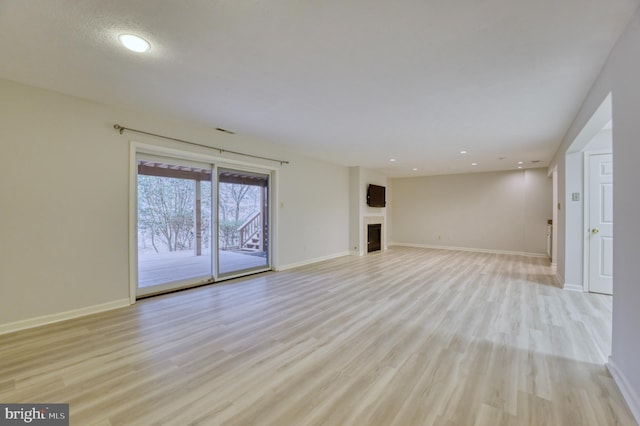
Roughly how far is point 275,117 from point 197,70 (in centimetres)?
133

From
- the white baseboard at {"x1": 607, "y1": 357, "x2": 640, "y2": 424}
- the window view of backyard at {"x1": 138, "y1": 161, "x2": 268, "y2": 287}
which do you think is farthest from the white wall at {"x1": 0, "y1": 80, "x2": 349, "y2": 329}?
the white baseboard at {"x1": 607, "y1": 357, "x2": 640, "y2": 424}

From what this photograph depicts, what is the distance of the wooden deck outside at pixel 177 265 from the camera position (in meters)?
4.04

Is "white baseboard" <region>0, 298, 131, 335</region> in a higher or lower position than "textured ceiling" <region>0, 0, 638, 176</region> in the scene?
lower

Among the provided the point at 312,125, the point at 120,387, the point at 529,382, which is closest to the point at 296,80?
the point at 312,125

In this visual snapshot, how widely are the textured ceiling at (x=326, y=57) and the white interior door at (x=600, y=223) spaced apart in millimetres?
955

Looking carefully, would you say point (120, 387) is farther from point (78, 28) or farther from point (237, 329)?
point (78, 28)

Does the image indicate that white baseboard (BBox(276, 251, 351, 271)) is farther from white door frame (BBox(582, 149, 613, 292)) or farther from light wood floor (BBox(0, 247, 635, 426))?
white door frame (BBox(582, 149, 613, 292))

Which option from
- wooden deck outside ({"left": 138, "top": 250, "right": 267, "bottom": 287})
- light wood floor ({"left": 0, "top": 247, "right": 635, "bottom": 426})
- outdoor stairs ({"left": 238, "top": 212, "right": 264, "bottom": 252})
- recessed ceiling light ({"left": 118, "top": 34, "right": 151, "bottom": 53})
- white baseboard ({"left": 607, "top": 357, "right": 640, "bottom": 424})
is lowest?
light wood floor ({"left": 0, "top": 247, "right": 635, "bottom": 426})

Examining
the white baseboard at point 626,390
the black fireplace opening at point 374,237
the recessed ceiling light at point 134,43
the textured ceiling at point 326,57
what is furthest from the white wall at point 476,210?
the recessed ceiling light at point 134,43

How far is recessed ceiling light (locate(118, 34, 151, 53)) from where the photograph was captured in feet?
6.61

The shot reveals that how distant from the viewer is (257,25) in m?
1.90

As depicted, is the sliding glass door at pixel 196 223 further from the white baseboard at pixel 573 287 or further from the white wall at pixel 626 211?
the white baseboard at pixel 573 287

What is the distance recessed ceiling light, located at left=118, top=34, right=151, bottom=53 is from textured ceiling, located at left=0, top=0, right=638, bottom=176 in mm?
65

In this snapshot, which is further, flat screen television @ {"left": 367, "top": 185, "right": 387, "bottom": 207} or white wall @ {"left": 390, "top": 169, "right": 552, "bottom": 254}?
flat screen television @ {"left": 367, "top": 185, "right": 387, "bottom": 207}
